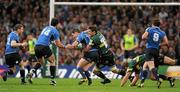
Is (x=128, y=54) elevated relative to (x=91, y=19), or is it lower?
lower

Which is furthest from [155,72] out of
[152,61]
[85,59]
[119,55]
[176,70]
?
[119,55]

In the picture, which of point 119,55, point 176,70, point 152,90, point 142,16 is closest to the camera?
point 152,90

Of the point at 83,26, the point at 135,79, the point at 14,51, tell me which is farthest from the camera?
the point at 83,26

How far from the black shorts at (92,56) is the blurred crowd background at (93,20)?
24.2 feet

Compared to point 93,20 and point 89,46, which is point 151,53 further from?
point 93,20

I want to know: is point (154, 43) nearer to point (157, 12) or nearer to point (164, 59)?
point (164, 59)

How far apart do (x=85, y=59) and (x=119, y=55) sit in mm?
7900

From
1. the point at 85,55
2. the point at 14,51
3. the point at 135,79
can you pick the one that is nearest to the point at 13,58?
the point at 14,51

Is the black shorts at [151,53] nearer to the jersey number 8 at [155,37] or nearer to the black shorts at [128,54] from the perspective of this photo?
the jersey number 8 at [155,37]

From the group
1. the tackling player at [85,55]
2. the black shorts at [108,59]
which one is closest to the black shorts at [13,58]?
the tackling player at [85,55]

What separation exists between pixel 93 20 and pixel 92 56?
36.4ft

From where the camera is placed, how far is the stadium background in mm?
31594

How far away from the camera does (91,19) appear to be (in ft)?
111

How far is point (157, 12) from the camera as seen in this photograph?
111 ft
